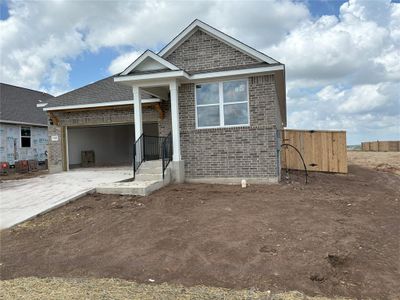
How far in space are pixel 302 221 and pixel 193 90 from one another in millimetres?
6533

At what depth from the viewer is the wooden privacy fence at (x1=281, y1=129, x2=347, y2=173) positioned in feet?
52.1

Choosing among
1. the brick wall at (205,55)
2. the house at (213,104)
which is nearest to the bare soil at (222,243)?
the house at (213,104)

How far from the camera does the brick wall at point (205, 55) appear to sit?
11.7 meters

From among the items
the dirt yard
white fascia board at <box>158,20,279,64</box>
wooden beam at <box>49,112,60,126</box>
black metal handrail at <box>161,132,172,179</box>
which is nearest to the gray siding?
wooden beam at <box>49,112,60,126</box>

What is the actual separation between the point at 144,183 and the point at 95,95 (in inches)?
292

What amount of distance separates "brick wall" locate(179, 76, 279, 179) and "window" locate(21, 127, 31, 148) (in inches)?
554

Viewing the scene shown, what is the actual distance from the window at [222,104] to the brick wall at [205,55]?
78 cm

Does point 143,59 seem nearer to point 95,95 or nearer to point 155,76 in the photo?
point 155,76

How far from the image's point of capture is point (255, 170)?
11211mm

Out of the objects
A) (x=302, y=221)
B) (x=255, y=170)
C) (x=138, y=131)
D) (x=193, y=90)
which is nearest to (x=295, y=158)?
(x=255, y=170)

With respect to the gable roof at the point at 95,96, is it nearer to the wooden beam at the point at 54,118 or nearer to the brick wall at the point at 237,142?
the wooden beam at the point at 54,118

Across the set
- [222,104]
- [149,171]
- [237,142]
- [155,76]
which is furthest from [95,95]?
[237,142]

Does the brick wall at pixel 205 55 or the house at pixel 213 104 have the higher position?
the brick wall at pixel 205 55

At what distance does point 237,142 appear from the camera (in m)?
11.4
